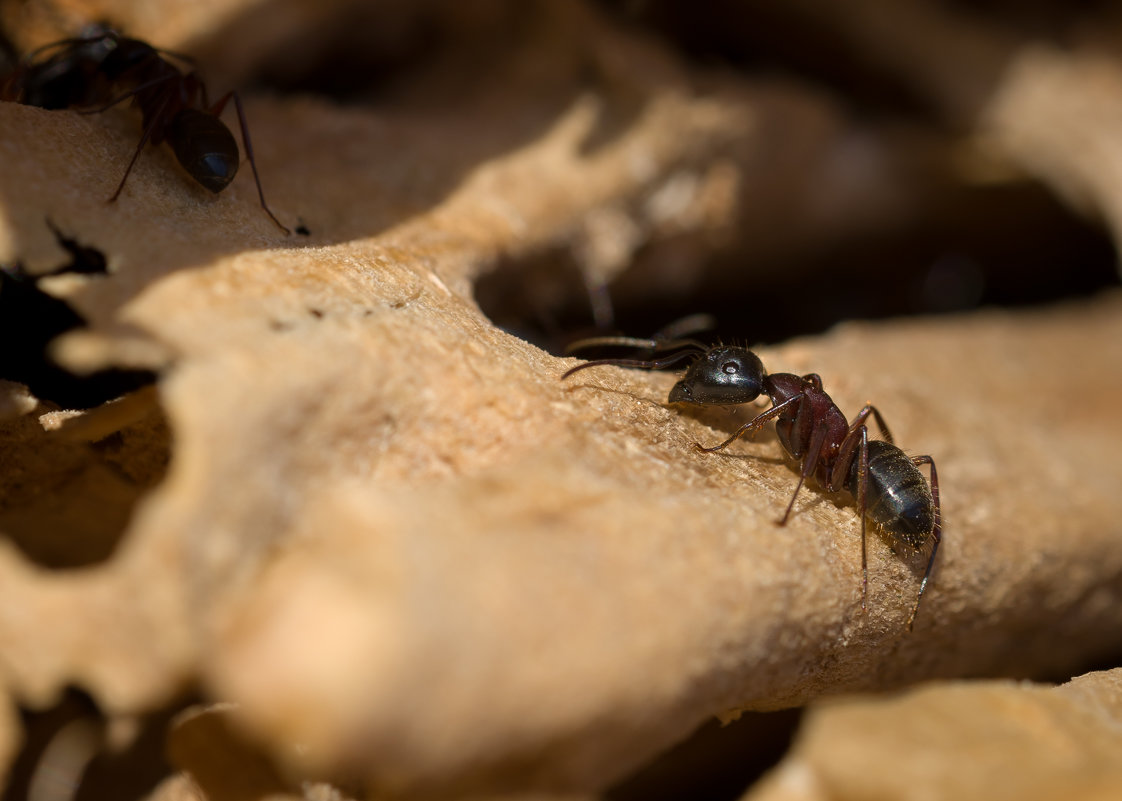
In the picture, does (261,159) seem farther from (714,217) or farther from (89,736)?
(714,217)

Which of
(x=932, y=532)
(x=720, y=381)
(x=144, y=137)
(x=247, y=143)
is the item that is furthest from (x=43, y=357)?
(x=932, y=532)

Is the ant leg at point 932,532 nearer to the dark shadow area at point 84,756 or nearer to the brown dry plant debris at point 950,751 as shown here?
the brown dry plant debris at point 950,751

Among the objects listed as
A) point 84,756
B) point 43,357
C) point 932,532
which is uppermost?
point 932,532

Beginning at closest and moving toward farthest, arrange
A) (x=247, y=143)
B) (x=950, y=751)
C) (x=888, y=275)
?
1. (x=950, y=751)
2. (x=247, y=143)
3. (x=888, y=275)

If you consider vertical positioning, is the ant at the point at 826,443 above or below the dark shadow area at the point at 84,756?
above

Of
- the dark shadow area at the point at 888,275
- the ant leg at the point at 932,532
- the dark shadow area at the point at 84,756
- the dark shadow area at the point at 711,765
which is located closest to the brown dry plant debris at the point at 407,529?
the ant leg at the point at 932,532

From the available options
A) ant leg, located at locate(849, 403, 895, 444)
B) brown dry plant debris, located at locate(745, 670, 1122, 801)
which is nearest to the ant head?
ant leg, located at locate(849, 403, 895, 444)

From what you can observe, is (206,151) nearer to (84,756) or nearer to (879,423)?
(84,756)
